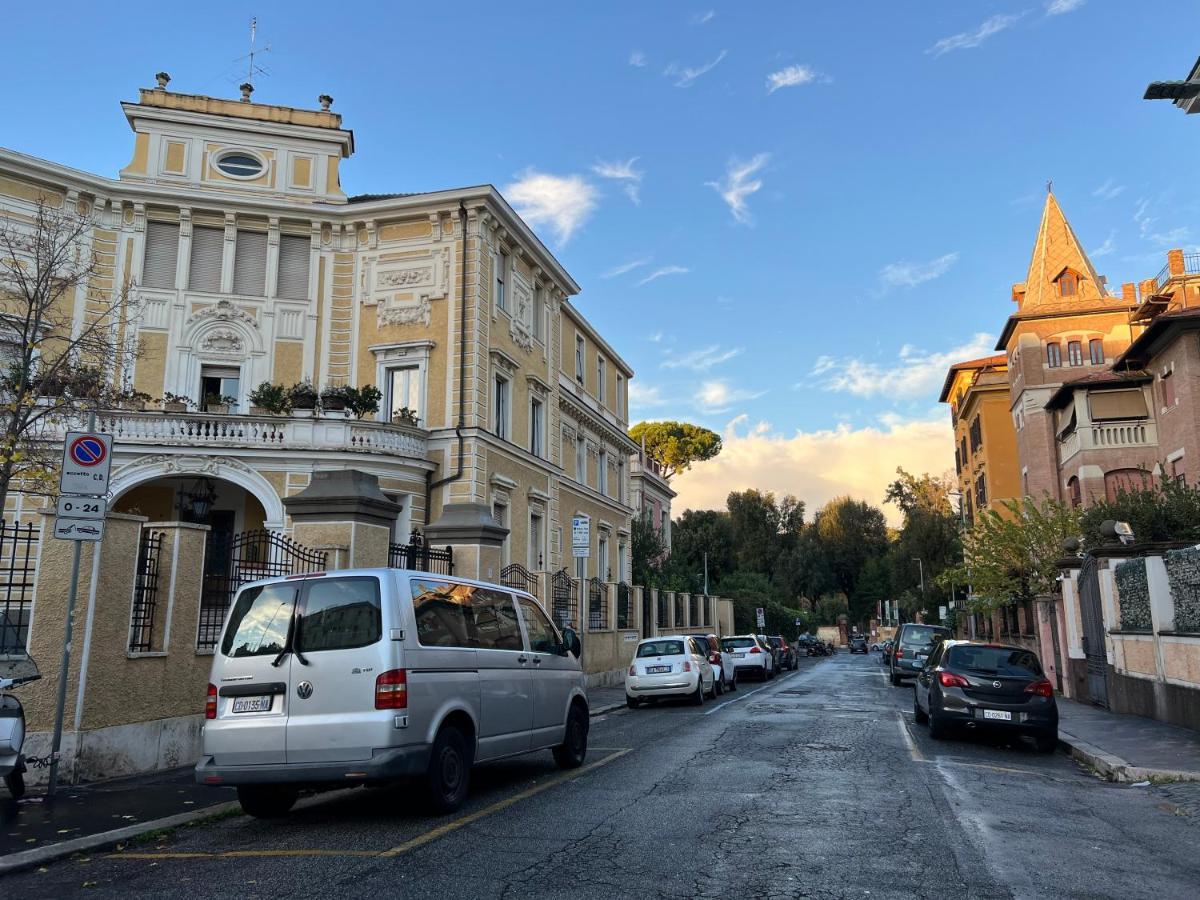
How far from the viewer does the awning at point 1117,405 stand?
32.2 meters

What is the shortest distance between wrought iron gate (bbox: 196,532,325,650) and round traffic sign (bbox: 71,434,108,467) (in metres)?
3.00

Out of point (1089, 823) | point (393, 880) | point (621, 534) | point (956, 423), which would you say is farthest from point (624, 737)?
point (956, 423)

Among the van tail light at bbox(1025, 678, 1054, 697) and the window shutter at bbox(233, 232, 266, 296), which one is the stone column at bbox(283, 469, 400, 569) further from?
the window shutter at bbox(233, 232, 266, 296)

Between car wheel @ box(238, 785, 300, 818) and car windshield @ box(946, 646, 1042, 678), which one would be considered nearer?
car wheel @ box(238, 785, 300, 818)

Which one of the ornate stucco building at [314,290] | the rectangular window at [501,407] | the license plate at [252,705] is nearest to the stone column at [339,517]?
the license plate at [252,705]

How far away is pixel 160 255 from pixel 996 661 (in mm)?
23980

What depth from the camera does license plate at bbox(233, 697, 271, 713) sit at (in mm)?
7305

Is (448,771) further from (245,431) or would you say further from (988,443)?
(988,443)

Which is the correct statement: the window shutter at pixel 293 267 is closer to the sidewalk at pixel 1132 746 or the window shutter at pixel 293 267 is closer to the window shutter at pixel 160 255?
the window shutter at pixel 160 255

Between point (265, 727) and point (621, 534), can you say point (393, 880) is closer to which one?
point (265, 727)

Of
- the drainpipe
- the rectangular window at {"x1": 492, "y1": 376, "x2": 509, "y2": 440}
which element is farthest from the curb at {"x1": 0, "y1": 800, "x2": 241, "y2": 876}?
the rectangular window at {"x1": 492, "y1": 376, "x2": 509, "y2": 440}

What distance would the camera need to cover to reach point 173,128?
2684 centimetres

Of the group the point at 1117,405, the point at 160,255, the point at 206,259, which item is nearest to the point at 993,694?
the point at 206,259

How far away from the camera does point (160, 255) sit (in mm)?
26234
